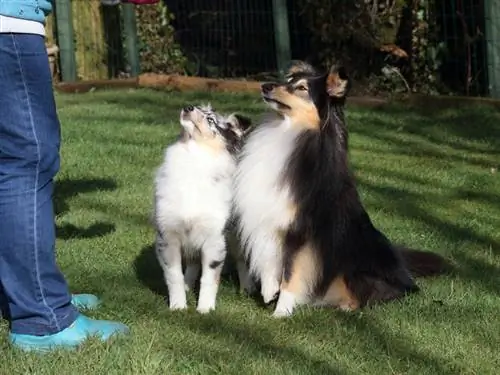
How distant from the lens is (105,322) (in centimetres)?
377

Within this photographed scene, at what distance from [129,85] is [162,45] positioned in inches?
53.0

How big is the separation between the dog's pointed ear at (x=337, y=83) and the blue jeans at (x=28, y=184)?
1.35 m

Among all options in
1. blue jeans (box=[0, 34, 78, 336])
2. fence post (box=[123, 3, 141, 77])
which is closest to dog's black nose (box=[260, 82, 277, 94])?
blue jeans (box=[0, 34, 78, 336])

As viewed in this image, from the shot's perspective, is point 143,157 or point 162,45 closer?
point 143,157

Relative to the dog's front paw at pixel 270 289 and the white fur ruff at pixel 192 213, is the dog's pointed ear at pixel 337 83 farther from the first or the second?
the dog's front paw at pixel 270 289

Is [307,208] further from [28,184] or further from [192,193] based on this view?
[28,184]

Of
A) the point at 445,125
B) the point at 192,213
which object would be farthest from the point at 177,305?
the point at 445,125

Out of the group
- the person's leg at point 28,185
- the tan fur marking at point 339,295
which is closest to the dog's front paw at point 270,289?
the tan fur marking at point 339,295

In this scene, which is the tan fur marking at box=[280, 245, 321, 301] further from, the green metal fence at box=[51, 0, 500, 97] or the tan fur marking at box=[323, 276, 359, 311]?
the green metal fence at box=[51, 0, 500, 97]

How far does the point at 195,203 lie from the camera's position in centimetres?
418

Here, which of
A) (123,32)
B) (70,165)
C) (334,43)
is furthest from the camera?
(123,32)

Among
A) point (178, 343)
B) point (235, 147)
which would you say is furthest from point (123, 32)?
point (178, 343)

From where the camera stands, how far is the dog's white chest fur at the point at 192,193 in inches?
165

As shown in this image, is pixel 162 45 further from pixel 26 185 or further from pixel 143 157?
pixel 26 185
